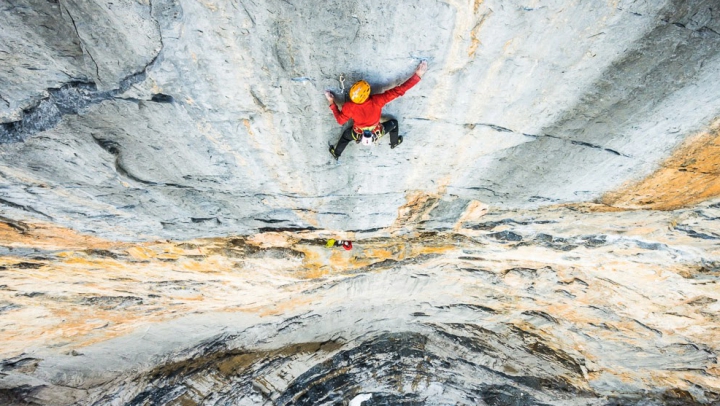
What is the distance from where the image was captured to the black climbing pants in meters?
3.16

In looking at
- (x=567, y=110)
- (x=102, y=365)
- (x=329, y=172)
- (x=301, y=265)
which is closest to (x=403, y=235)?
(x=301, y=265)

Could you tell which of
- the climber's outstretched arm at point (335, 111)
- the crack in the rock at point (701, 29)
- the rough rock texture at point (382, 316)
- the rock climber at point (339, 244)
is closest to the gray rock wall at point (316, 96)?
the crack in the rock at point (701, 29)

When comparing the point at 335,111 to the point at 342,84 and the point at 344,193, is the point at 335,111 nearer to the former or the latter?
the point at 342,84

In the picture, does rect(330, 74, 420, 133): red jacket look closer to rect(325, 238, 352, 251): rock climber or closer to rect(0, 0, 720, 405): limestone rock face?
rect(0, 0, 720, 405): limestone rock face

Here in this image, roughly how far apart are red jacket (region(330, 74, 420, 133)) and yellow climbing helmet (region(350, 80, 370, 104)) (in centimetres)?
4

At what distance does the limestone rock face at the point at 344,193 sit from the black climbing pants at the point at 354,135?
96 mm

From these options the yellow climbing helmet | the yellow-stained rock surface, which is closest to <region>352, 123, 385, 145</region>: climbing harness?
the yellow climbing helmet

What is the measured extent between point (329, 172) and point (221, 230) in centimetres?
175

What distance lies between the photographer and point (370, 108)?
278 cm

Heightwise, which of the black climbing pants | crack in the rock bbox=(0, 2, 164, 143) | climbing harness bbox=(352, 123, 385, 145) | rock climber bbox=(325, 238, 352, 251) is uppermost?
rock climber bbox=(325, 238, 352, 251)

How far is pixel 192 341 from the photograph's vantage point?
7965 millimetres

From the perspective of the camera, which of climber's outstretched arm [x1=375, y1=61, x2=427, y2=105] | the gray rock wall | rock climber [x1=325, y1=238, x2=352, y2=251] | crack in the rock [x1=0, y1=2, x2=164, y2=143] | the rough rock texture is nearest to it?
the gray rock wall

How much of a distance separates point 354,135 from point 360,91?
1.90ft

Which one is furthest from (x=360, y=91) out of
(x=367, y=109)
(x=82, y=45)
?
(x=82, y=45)
